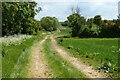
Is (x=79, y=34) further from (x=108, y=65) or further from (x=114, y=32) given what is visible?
(x=108, y=65)

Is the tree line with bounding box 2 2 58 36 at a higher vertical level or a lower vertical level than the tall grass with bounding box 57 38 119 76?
higher

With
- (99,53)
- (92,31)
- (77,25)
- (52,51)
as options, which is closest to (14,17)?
(52,51)

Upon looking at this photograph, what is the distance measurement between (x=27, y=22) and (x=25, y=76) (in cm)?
3303

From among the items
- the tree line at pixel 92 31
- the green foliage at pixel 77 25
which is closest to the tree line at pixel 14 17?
the green foliage at pixel 77 25

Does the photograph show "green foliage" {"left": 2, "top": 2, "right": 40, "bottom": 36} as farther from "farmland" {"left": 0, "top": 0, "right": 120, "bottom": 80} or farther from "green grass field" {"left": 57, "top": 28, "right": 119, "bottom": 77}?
"green grass field" {"left": 57, "top": 28, "right": 119, "bottom": 77}

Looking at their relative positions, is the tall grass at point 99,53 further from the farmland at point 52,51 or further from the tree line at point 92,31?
the tree line at point 92,31

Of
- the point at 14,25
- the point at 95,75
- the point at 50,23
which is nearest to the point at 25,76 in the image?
the point at 95,75

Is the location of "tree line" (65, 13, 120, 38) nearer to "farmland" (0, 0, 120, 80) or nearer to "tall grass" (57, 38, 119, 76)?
"farmland" (0, 0, 120, 80)

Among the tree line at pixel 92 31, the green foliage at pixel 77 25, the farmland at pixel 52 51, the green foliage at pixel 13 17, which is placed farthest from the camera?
the green foliage at pixel 77 25

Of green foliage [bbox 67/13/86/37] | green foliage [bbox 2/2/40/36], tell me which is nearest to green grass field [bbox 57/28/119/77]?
green foliage [bbox 2/2/40/36]

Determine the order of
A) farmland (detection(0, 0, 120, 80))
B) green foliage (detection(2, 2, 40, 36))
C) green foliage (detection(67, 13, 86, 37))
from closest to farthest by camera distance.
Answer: farmland (detection(0, 0, 120, 80)) → green foliage (detection(2, 2, 40, 36)) → green foliage (detection(67, 13, 86, 37))

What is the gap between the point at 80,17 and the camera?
68188mm

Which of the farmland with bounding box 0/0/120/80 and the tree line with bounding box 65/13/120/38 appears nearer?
the farmland with bounding box 0/0/120/80

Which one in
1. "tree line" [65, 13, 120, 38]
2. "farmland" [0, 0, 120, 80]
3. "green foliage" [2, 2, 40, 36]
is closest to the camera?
"farmland" [0, 0, 120, 80]
